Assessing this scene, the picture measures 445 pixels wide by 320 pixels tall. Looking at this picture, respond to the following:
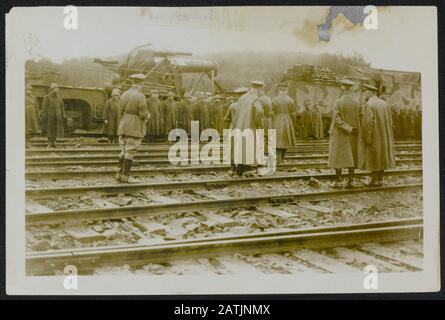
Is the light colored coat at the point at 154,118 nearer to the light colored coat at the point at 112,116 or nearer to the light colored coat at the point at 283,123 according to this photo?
the light colored coat at the point at 112,116

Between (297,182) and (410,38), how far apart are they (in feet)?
4.28

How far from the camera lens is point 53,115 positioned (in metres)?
3.44

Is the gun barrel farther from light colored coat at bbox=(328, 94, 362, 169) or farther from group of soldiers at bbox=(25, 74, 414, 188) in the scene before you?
light colored coat at bbox=(328, 94, 362, 169)

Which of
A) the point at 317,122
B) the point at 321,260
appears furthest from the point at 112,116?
the point at 321,260

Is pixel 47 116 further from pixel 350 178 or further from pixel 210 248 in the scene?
pixel 350 178

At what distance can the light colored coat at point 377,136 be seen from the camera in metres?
3.61

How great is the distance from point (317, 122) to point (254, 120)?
1.50ft

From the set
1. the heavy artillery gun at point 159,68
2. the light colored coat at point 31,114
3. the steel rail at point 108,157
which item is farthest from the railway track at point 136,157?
the heavy artillery gun at point 159,68

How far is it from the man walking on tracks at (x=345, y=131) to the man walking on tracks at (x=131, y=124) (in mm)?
1341

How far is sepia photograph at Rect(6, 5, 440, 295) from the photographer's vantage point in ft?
10.9
